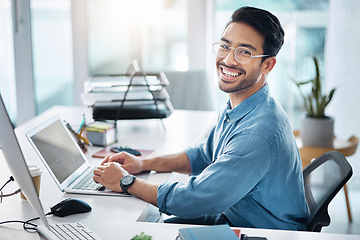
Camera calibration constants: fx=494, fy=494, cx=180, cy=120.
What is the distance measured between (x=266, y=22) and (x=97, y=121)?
1106mm

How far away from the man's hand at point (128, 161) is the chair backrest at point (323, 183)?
0.64 meters

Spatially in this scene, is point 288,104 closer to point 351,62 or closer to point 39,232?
point 351,62

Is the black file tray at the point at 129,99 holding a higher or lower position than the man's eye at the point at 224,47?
lower

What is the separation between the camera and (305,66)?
401 centimetres

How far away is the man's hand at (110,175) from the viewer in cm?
169

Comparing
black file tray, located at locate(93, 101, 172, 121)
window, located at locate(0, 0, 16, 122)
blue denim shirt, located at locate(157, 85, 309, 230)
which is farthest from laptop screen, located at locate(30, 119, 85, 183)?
window, located at locate(0, 0, 16, 122)

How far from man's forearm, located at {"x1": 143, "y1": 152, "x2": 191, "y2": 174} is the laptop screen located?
258 mm

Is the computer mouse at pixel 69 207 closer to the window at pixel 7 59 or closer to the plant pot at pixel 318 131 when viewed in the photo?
the plant pot at pixel 318 131

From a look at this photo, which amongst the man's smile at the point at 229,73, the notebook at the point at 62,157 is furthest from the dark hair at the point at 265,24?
the notebook at the point at 62,157

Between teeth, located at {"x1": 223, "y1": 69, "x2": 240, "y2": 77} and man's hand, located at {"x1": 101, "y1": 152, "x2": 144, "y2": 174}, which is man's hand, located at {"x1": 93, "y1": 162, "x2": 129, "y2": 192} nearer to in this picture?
man's hand, located at {"x1": 101, "y1": 152, "x2": 144, "y2": 174}

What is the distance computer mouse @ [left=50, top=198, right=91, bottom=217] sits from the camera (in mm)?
1482

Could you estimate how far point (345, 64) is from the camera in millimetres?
3508

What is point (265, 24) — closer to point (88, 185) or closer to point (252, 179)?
point (252, 179)

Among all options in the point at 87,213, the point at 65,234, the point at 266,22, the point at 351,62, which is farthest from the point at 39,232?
the point at 351,62
